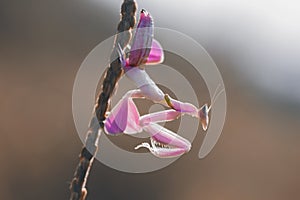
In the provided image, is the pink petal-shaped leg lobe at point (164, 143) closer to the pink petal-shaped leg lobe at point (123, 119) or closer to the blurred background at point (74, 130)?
the pink petal-shaped leg lobe at point (123, 119)

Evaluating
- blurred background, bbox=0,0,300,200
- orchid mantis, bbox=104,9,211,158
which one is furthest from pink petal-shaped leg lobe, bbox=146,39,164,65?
blurred background, bbox=0,0,300,200

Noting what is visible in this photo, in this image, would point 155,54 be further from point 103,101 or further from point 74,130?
point 74,130

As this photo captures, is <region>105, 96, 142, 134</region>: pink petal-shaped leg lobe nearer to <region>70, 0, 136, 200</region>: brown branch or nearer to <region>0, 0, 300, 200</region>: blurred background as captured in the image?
<region>70, 0, 136, 200</region>: brown branch

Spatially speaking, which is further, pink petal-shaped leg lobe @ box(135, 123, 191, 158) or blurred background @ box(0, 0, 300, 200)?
blurred background @ box(0, 0, 300, 200)

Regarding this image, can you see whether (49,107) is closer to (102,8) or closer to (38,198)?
(38,198)

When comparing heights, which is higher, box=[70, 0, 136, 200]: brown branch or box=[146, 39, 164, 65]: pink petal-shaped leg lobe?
box=[146, 39, 164, 65]: pink petal-shaped leg lobe

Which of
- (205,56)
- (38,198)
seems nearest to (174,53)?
(205,56)

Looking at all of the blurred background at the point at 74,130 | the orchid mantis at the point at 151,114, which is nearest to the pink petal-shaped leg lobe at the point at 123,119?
the orchid mantis at the point at 151,114
